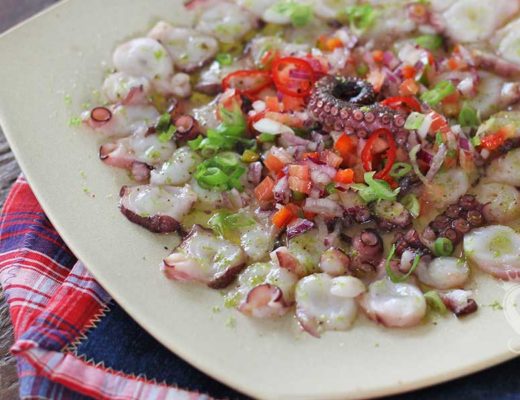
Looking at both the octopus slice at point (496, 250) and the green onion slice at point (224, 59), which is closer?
the octopus slice at point (496, 250)

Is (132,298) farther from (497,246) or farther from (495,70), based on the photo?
(495,70)

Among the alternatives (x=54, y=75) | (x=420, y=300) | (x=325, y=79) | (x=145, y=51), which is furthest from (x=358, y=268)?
(x=54, y=75)

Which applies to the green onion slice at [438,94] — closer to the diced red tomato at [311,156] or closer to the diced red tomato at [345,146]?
the diced red tomato at [345,146]

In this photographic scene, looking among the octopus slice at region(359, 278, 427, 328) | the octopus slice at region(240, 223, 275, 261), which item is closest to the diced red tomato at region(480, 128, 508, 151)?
the octopus slice at region(359, 278, 427, 328)

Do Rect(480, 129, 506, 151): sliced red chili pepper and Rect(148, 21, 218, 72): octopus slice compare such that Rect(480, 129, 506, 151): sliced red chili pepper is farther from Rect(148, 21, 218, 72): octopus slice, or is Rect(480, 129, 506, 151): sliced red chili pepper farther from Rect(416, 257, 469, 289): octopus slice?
Rect(148, 21, 218, 72): octopus slice

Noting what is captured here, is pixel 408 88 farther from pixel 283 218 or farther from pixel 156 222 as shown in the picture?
pixel 156 222

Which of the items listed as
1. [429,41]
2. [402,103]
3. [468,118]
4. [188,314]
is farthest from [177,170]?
[429,41]

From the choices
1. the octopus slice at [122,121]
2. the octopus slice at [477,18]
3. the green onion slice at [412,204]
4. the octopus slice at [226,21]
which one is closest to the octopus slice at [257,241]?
the green onion slice at [412,204]
